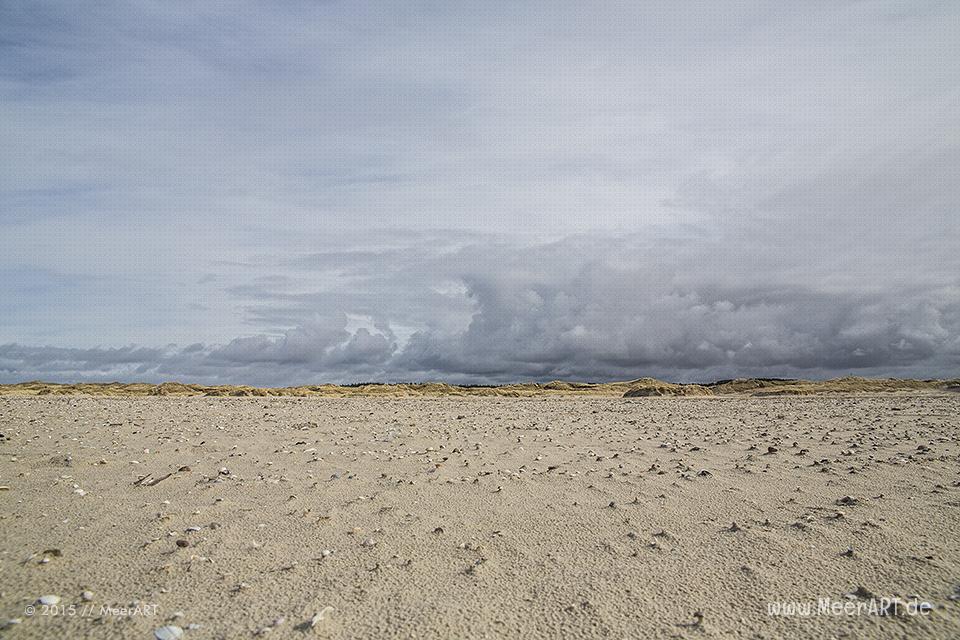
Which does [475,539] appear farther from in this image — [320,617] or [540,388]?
[540,388]

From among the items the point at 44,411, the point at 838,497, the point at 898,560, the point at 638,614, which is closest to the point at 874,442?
the point at 838,497

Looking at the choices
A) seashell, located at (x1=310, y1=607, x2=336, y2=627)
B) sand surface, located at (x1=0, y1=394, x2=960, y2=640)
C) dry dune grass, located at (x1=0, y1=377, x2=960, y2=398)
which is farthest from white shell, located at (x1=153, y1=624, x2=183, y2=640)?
dry dune grass, located at (x1=0, y1=377, x2=960, y2=398)

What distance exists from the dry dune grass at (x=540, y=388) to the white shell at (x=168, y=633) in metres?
38.3

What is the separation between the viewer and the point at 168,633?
469 centimetres

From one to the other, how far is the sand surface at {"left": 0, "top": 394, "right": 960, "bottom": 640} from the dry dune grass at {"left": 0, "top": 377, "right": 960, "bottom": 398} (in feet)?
97.4

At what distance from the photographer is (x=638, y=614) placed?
506 centimetres

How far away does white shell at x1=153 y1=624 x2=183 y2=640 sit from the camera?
464 cm

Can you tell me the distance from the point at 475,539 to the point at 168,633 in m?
3.52

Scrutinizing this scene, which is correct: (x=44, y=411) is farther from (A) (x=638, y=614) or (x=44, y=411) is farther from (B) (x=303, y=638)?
(A) (x=638, y=614)

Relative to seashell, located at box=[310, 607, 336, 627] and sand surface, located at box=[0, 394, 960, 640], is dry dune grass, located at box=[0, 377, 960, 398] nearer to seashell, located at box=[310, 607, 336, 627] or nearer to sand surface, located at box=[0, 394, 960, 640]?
sand surface, located at box=[0, 394, 960, 640]

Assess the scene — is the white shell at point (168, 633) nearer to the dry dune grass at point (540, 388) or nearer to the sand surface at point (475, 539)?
the sand surface at point (475, 539)

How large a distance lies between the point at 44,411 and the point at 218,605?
79.6 ft

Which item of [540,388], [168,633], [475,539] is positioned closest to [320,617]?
[168,633]

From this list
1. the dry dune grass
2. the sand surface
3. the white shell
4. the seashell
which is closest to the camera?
the white shell
